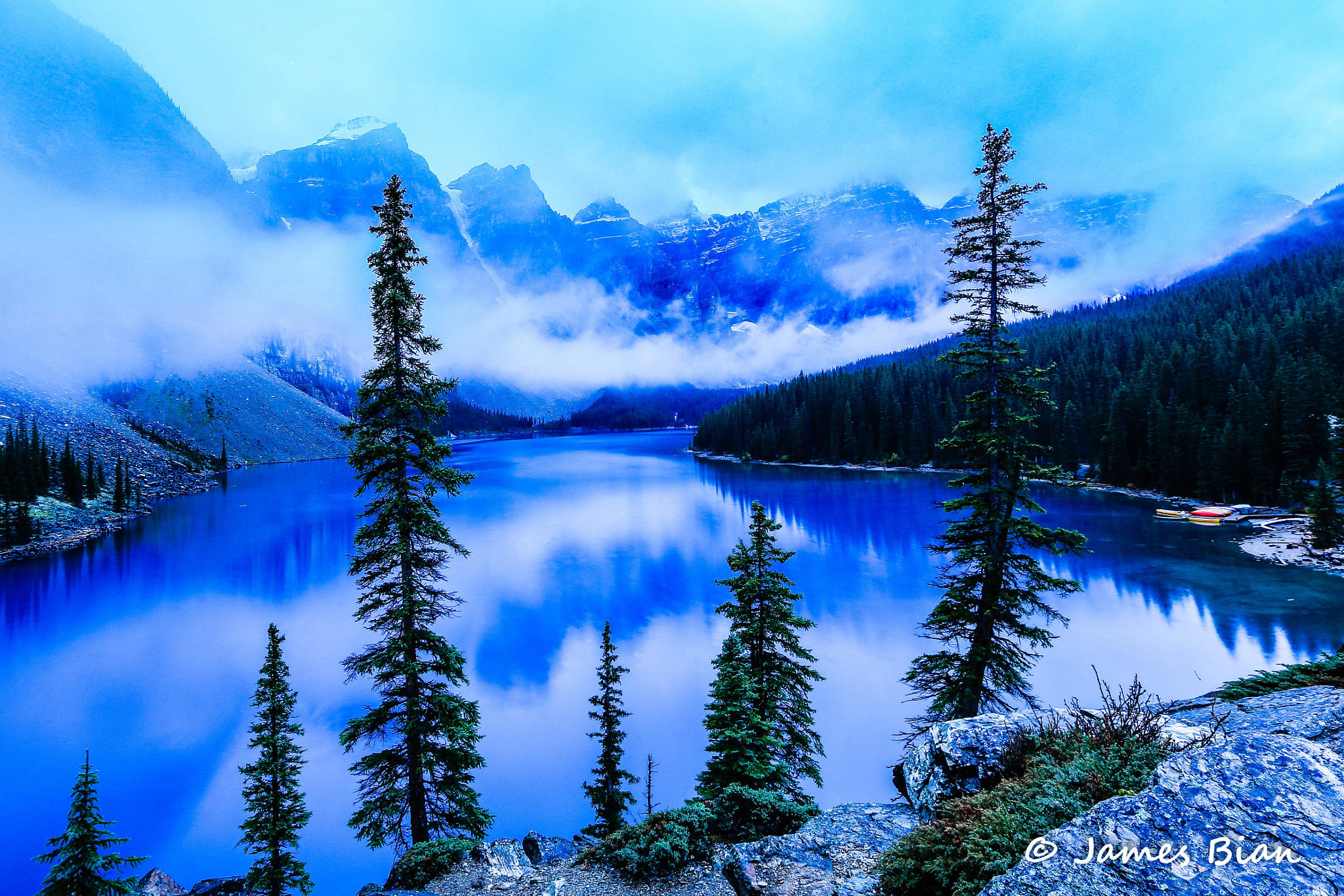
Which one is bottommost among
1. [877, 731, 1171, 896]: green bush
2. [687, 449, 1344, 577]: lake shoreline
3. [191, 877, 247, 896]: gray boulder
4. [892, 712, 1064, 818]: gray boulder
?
[191, 877, 247, 896]: gray boulder

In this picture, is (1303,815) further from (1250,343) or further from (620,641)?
(1250,343)

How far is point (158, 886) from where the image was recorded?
1355 cm

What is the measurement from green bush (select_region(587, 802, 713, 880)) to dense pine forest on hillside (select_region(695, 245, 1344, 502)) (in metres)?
20.5

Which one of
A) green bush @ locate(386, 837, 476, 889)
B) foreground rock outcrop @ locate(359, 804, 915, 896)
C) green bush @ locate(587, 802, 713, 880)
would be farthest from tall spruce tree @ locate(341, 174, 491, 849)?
green bush @ locate(587, 802, 713, 880)

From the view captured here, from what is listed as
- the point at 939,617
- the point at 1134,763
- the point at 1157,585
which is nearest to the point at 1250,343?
the point at 1157,585

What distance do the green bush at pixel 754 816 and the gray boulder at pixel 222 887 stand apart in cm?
1213

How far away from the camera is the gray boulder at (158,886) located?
42.8 ft

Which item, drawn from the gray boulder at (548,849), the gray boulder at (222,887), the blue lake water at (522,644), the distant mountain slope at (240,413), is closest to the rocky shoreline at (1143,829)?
the gray boulder at (548,849)

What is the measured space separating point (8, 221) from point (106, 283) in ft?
124

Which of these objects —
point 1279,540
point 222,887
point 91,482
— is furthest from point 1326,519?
point 91,482

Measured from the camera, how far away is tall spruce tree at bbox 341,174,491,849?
12.3 metres

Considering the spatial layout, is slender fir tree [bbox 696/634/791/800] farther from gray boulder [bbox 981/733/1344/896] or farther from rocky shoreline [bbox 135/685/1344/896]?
gray boulder [bbox 981/733/1344/896]

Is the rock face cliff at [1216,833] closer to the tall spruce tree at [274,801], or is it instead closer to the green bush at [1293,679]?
the green bush at [1293,679]

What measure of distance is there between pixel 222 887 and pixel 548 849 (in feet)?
29.8
